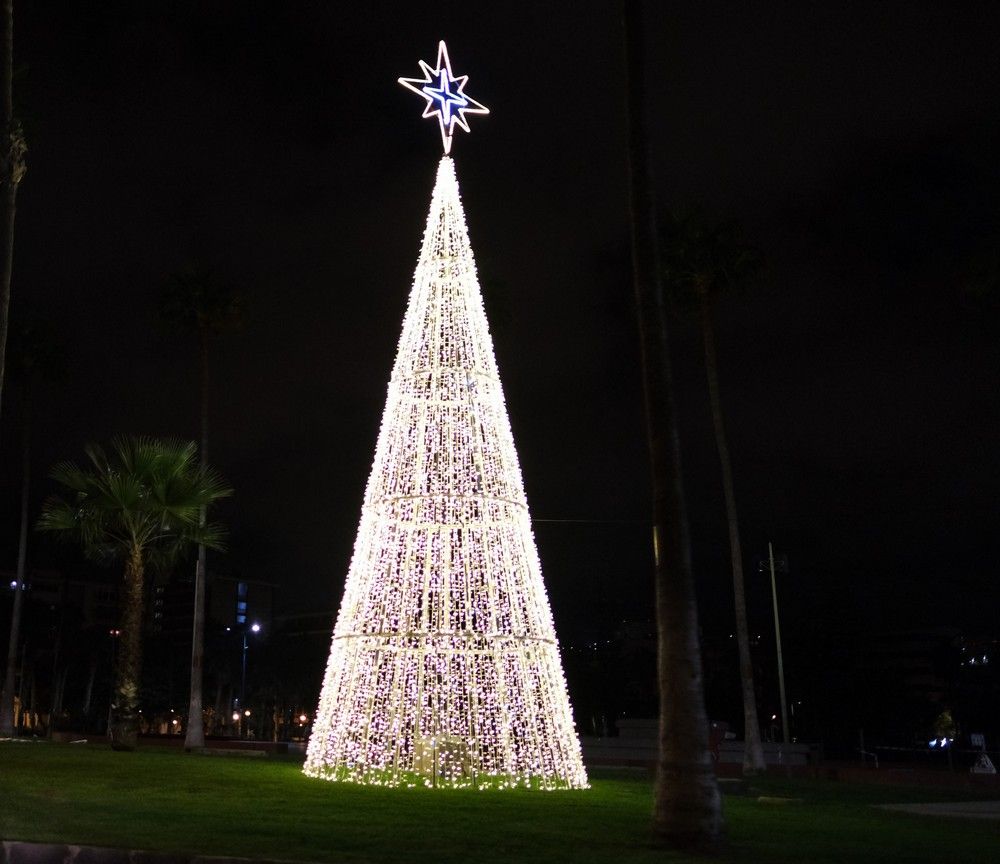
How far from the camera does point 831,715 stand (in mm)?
52812

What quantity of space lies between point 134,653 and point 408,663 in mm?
12171

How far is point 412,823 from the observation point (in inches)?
459

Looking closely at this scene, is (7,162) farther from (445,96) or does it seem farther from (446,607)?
(446,607)

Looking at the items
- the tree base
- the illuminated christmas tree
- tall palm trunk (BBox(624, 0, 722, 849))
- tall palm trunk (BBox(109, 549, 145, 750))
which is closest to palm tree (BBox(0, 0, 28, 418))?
the illuminated christmas tree


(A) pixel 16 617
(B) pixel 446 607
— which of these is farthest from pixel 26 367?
(B) pixel 446 607

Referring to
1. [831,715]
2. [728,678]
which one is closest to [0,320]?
[831,715]

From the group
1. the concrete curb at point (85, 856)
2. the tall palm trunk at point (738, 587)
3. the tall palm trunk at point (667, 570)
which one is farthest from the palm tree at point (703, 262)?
the concrete curb at point (85, 856)

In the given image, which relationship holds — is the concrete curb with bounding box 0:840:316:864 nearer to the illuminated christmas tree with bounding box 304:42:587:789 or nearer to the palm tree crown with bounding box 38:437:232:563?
the illuminated christmas tree with bounding box 304:42:587:789

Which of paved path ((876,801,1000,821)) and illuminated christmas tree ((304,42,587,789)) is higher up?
illuminated christmas tree ((304,42,587,789))

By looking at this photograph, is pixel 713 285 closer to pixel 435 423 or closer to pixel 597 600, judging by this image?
pixel 435 423

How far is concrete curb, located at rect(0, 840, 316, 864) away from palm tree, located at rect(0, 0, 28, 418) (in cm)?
869

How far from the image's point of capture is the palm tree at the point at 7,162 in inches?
640

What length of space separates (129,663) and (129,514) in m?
3.60

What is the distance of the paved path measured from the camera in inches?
597
